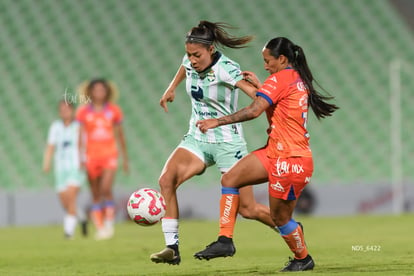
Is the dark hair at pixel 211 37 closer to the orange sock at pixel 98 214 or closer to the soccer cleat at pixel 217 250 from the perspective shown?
the soccer cleat at pixel 217 250

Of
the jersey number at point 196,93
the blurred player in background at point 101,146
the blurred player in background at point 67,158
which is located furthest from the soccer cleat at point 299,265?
the blurred player in background at point 67,158

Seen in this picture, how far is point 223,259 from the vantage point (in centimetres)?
841

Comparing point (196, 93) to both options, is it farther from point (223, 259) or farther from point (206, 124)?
point (223, 259)

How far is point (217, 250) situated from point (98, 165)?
5.77 m

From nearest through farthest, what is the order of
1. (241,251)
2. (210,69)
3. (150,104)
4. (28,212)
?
(210,69) < (241,251) < (28,212) < (150,104)

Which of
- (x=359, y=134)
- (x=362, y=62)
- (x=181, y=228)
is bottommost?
(x=181, y=228)

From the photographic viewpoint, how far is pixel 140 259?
28.4ft

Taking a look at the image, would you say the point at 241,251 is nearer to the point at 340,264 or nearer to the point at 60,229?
the point at 340,264

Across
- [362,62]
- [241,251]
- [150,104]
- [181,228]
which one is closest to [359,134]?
[362,62]

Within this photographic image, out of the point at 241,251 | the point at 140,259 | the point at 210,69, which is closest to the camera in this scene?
the point at 210,69

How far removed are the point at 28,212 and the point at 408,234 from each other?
23.0 ft

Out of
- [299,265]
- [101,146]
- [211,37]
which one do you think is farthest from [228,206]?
[101,146]

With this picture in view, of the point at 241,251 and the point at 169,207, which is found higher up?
the point at 169,207

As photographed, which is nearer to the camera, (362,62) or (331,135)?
(331,135)
